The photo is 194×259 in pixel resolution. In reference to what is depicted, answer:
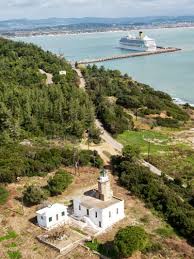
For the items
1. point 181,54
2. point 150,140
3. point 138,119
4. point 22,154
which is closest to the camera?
point 22,154

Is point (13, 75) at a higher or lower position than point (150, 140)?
higher

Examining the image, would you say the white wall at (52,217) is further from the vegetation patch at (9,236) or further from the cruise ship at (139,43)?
the cruise ship at (139,43)

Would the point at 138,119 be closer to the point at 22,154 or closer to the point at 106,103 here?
the point at 106,103

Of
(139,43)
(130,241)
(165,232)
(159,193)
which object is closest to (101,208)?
(130,241)

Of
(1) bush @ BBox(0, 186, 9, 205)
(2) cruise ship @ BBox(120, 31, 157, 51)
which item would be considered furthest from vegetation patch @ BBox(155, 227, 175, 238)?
(2) cruise ship @ BBox(120, 31, 157, 51)

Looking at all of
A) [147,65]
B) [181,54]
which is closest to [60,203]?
[147,65]

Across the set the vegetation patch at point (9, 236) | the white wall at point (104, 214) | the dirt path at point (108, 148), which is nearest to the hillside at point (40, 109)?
the dirt path at point (108, 148)

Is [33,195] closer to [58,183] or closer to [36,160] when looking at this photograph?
[58,183]
